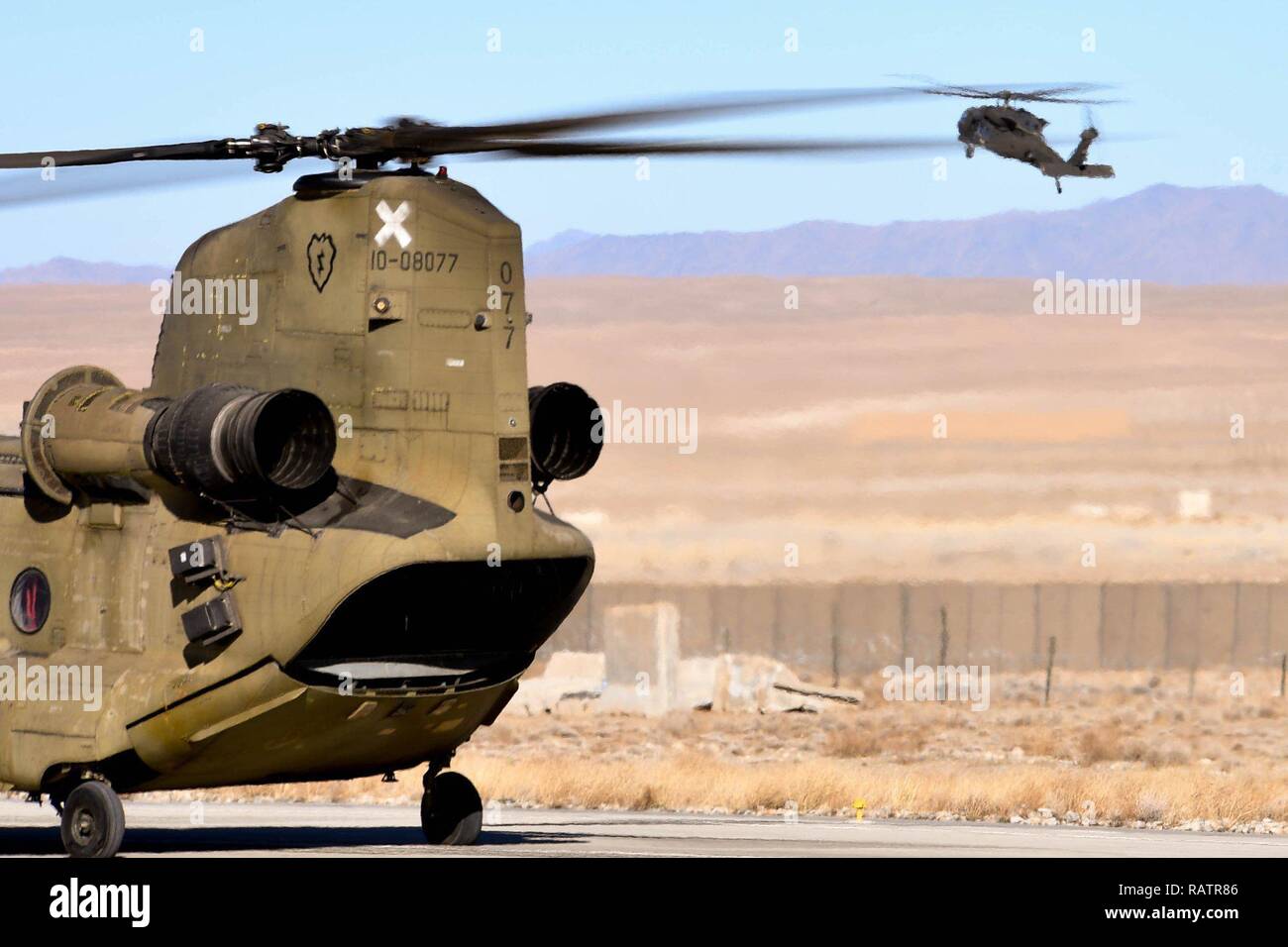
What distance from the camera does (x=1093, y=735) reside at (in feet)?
149

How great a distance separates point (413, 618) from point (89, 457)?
12.2 ft

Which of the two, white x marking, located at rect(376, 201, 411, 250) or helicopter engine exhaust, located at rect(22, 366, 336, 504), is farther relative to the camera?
white x marking, located at rect(376, 201, 411, 250)

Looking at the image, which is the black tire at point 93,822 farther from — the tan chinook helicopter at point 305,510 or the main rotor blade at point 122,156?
the main rotor blade at point 122,156

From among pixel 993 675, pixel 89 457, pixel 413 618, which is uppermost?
pixel 89 457

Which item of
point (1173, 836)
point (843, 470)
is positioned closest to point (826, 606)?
point (843, 470)

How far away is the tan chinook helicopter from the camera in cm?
2114

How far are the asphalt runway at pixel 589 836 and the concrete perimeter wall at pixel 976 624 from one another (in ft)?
108

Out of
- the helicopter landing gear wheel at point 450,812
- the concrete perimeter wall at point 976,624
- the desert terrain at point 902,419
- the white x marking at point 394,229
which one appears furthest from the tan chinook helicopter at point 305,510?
the desert terrain at point 902,419

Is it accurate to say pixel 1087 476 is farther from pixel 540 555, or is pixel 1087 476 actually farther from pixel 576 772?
pixel 540 555

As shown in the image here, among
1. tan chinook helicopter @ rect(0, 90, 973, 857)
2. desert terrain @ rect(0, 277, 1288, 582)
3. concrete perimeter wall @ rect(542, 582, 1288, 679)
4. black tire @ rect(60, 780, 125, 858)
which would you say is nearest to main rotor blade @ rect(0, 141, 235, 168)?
tan chinook helicopter @ rect(0, 90, 973, 857)

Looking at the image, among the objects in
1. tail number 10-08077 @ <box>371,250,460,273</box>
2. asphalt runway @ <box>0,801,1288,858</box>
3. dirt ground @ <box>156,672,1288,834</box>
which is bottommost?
dirt ground @ <box>156,672,1288,834</box>

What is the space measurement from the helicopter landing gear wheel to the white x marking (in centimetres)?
593

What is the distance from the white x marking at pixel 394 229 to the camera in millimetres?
21688

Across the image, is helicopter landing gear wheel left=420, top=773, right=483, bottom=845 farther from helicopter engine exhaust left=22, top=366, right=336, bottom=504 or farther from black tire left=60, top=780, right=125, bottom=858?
helicopter engine exhaust left=22, top=366, right=336, bottom=504
